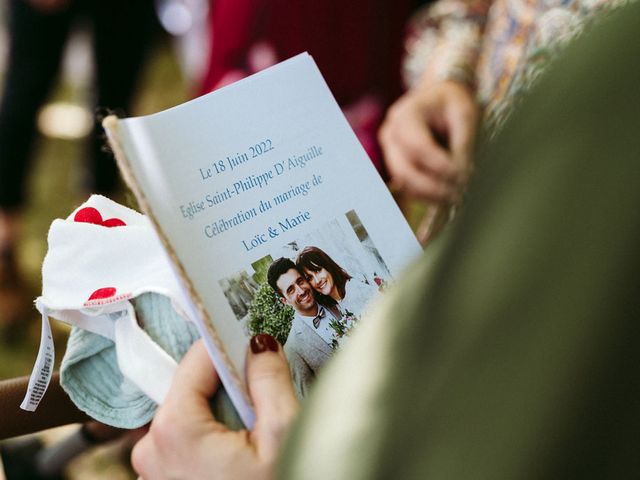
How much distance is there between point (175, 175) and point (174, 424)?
0.49ft

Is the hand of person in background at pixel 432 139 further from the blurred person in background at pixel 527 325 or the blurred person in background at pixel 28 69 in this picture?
the blurred person in background at pixel 28 69

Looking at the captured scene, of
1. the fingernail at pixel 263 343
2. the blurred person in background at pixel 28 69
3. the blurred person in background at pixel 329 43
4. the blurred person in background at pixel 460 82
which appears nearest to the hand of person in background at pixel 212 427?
the fingernail at pixel 263 343

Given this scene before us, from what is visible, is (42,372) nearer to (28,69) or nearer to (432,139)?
(432,139)

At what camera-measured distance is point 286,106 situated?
0.49 meters

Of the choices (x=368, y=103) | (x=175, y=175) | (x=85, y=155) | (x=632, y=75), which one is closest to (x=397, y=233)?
(x=175, y=175)

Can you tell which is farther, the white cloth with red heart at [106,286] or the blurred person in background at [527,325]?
the white cloth with red heart at [106,286]

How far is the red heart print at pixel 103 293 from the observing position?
1.54 feet

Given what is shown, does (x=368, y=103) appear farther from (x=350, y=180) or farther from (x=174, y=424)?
(x=174, y=424)

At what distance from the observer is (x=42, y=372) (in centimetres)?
50

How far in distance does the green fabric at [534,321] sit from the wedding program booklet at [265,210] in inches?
7.4

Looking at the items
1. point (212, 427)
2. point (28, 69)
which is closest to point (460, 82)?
point (212, 427)

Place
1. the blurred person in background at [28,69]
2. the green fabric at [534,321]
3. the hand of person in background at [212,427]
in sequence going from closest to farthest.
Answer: the green fabric at [534,321]
the hand of person in background at [212,427]
the blurred person in background at [28,69]

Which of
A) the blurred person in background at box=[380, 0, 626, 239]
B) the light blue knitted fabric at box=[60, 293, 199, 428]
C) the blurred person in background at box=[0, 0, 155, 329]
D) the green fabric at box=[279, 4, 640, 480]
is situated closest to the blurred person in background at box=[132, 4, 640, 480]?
the green fabric at box=[279, 4, 640, 480]

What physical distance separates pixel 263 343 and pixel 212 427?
0.19 ft
